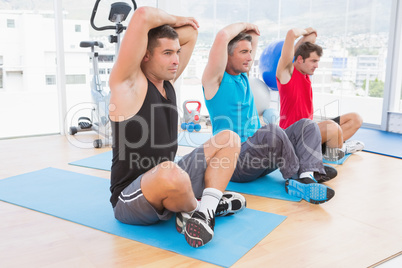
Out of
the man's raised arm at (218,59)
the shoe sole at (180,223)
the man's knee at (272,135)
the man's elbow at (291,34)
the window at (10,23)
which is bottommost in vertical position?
the shoe sole at (180,223)

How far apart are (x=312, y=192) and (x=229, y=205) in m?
0.50

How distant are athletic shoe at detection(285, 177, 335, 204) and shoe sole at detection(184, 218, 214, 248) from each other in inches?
29.4

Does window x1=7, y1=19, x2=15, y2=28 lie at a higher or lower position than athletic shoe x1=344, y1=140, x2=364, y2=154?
higher

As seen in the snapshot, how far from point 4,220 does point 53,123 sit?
285cm

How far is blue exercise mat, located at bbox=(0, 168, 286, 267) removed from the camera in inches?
61.7

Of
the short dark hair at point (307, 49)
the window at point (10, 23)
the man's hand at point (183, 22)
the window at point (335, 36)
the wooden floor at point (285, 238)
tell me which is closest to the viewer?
the wooden floor at point (285, 238)

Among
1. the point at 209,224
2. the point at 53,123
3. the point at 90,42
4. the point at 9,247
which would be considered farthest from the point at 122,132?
the point at 53,123

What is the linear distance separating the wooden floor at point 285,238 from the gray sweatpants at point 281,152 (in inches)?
7.9

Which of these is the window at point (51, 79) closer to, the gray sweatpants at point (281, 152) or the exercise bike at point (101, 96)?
the exercise bike at point (101, 96)

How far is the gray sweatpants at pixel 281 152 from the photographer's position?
2.17 meters

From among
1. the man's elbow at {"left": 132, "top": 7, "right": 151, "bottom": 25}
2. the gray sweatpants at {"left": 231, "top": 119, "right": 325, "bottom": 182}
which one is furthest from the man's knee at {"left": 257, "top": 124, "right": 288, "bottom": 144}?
the man's elbow at {"left": 132, "top": 7, "right": 151, "bottom": 25}

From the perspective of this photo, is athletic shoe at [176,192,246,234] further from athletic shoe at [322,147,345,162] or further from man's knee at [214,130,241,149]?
athletic shoe at [322,147,345,162]

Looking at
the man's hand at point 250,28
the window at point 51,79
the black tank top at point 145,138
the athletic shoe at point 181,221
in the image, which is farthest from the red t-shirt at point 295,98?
the window at point 51,79

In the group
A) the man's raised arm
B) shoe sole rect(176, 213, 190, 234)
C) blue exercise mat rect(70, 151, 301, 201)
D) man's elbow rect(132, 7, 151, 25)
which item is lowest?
blue exercise mat rect(70, 151, 301, 201)
